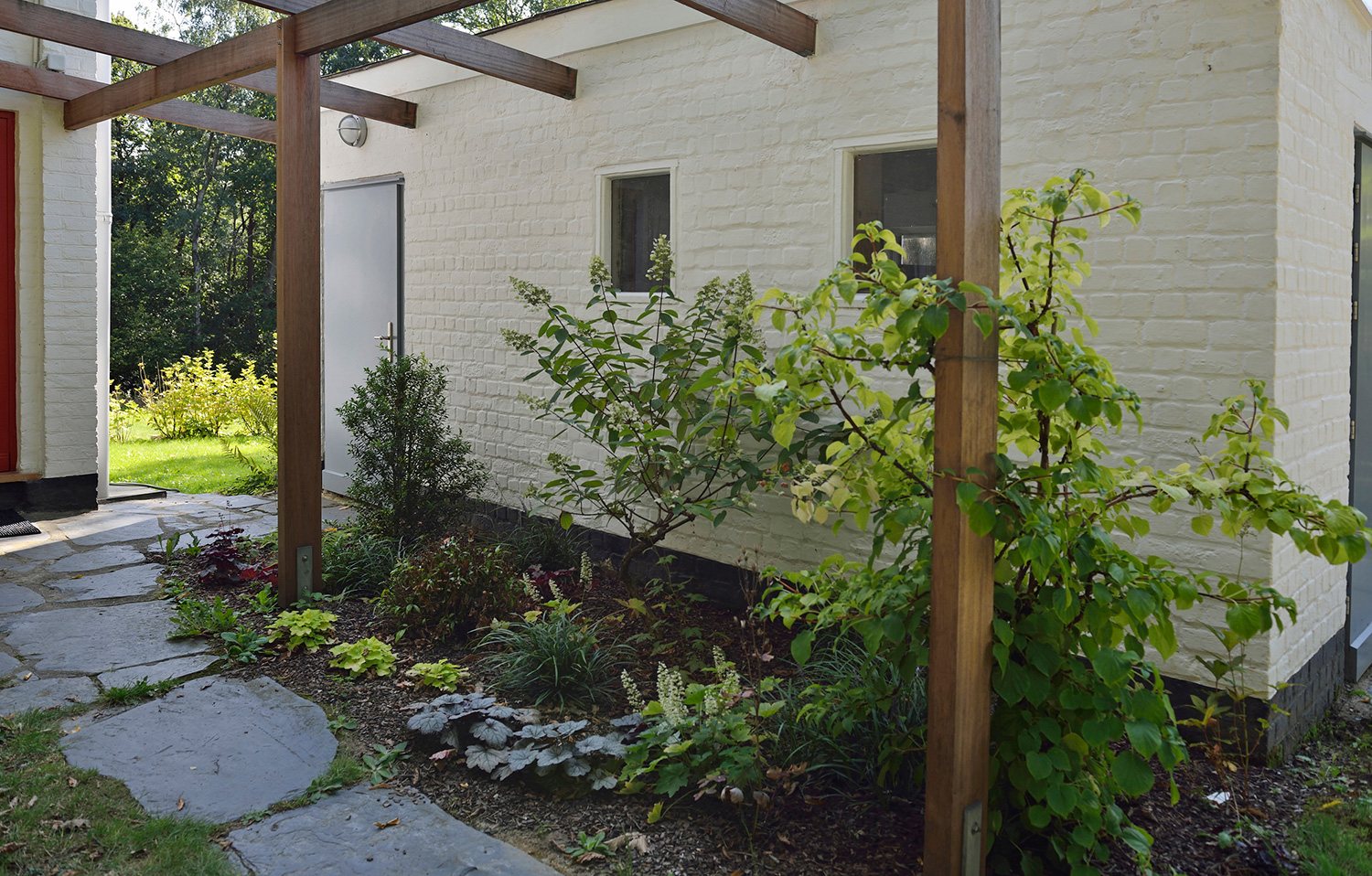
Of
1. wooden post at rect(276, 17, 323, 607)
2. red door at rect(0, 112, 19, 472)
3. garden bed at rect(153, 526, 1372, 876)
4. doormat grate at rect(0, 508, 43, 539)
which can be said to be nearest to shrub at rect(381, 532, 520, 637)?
wooden post at rect(276, 17, 323, 607)

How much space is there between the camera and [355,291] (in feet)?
25.0

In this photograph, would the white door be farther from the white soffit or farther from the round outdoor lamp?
the white soffit

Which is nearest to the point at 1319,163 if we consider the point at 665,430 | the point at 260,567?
the point at 665,430

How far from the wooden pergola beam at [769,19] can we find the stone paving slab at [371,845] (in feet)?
10.3

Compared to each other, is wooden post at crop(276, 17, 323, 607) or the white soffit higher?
the white soffit

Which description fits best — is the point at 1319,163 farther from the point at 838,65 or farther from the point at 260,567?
the point at 260,567

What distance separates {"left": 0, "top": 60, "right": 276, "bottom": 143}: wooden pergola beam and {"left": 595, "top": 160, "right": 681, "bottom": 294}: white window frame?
2356mm

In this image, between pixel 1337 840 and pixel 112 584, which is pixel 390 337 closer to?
pixel 112 584

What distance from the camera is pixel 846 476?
8.77 ft

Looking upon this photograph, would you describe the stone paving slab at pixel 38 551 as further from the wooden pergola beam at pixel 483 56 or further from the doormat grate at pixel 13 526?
the wooden pergola beam at pixel 483 56

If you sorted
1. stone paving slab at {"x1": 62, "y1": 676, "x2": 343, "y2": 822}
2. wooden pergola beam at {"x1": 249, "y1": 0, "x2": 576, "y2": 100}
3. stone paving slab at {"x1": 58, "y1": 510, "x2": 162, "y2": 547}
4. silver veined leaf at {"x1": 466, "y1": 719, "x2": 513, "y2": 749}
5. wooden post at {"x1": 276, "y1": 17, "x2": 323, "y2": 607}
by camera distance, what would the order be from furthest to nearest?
stone paving slab at {"x1": 58, "y1": 510, "x2": 162, "y2": 547}
wooden pergola beam at {"x1": 249, "y1": 0, "x2": 576, "y2": 100}
wooden post at {"x1": 276, "y1": 17, "x2": 323, "y2": 607}
silver veined leaf at {"x1": 466, "y1": 719, "x2": 513, "y2": 749}
stone paving slab at {"x1": 62, "y1": 676, "x2": 343, "y2": 822}

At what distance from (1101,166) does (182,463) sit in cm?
876

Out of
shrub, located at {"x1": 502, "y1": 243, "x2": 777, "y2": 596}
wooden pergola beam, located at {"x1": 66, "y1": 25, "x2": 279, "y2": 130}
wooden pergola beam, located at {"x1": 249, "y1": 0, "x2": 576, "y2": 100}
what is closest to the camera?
shrub, located at {"x1": 502, "y1": 243, "x2": 777, "y2": 596}

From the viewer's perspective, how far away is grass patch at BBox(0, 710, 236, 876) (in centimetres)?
260
